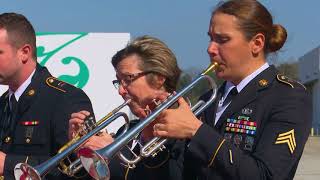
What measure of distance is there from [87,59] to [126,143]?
4.99 metres

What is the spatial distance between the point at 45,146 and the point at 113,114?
51cm

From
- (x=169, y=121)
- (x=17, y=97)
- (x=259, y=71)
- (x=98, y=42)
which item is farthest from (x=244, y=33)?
(x=98, y=42)

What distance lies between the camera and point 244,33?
2840 millimetres

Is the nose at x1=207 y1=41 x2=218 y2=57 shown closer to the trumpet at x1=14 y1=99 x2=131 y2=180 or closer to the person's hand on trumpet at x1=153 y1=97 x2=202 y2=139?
the person's hand on trumpet at x1=153 y1=97 x2=202 y2=139

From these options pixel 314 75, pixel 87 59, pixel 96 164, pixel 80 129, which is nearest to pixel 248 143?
pixel 96 164

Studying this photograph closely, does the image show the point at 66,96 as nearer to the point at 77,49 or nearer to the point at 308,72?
the point at 77,49

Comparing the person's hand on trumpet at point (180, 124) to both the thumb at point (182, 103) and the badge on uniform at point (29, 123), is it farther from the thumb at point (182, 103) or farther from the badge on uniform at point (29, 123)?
the badge on uniform at point (29, 123)

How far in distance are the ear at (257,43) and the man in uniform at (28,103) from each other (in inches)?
55.9

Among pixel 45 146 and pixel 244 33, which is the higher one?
pixel 244 33

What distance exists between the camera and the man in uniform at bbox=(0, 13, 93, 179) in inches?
148

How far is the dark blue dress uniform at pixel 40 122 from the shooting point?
3709 millimetres

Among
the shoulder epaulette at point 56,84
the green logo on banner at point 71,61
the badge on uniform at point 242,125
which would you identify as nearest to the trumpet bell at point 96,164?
the badge on uniform at point 242,125

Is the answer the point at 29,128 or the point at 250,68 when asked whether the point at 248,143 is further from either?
the point at 29,128

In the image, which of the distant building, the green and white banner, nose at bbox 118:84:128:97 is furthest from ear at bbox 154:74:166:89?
the distant building
